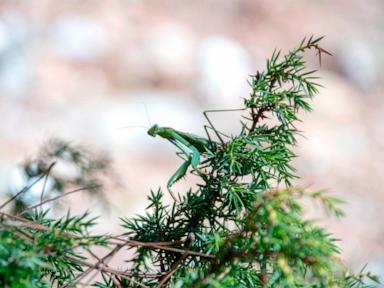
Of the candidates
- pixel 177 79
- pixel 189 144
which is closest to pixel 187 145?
pixel 189 144

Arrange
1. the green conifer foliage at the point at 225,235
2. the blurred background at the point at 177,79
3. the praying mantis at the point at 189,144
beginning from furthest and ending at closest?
the blurred background at the point at 177,79 < the praying mantis at the point at 189,144 < the green conifer foliage at the point at 225,235

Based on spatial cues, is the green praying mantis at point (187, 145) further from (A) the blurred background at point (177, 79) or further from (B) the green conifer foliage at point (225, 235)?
(A) the blurred background at point (177, 79)

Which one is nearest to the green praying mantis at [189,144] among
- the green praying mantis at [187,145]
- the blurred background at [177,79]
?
the green praying mantis at [187,145]

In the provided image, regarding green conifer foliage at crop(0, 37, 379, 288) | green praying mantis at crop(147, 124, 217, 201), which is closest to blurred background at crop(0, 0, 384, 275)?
green praying mantis at crop(147, 124, 217, 201)

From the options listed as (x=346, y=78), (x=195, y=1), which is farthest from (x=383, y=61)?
(x=195, y=1)

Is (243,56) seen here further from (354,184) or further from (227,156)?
(227,156)

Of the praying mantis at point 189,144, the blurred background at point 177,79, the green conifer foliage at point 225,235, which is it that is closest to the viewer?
the green conifer foliage at point 225,235

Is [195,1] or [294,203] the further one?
[195,1]

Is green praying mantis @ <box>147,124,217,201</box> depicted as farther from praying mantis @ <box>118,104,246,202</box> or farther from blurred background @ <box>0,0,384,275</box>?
blurred background @ <box>0,0,384,275</box>
